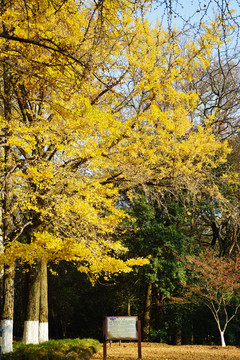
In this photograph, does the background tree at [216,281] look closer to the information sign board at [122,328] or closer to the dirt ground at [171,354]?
the dirt ground at [171,354]

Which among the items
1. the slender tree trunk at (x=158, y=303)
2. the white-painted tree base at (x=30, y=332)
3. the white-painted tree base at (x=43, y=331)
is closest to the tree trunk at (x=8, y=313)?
the white-painted tree base at (x=30, y=332)

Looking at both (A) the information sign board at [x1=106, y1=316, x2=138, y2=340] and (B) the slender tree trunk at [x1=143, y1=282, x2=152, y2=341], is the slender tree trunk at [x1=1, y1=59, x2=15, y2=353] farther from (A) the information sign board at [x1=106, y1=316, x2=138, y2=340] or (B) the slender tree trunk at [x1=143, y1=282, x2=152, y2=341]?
(B) the slender tree trunk at [x1=143, y1=282, x2=152, y2=341]

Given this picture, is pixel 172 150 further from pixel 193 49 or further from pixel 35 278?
pixel 35 278

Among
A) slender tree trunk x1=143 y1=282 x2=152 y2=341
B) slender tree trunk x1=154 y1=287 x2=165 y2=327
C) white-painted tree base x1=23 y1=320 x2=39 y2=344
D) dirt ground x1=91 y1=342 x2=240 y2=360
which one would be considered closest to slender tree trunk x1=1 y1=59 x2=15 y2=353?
white-painted tree base x1=23 y1=320 x2=39 y2=344

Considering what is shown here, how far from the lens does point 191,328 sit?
1936 centimetres

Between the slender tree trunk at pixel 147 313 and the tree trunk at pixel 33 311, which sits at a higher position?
the tree trunk at pixel 33 311

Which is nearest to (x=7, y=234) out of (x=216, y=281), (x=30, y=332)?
(x=30, y=332)

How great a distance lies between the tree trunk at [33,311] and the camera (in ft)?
32.0

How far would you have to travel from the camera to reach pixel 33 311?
9898mm

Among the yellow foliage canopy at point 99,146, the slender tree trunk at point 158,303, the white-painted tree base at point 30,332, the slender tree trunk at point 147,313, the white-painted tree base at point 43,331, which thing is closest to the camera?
the yellow foliage canopy at point 99,146

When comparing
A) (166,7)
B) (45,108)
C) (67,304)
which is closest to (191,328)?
(67,304)

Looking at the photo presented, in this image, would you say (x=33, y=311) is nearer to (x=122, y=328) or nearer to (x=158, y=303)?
(x=122, y=328)

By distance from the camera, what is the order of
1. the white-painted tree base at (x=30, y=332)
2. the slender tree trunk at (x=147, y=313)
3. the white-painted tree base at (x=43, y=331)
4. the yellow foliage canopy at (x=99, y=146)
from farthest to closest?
the slender tree trunk at (x=147, y=313), the white-painted tree base at (x=43, y=331), the white-painted tree base at (x=30, y=332), the yellow foliage canopy at (x=99, y=146)

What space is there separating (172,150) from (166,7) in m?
6.83
